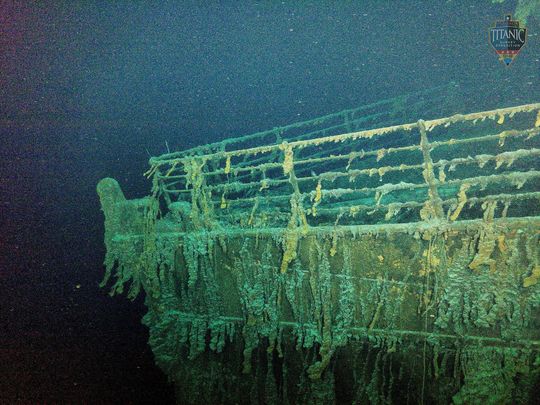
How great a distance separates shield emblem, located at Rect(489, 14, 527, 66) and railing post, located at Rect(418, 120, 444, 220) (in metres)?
7.82

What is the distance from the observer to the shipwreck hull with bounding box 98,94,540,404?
2.72m

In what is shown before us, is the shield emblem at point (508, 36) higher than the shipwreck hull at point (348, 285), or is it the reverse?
the shield emblem at point (508, 36)

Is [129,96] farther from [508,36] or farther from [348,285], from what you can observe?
[348,285]

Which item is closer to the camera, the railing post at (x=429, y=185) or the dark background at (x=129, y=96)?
the railing post at (x=429, y=185)

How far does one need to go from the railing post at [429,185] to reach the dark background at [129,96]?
784 cm

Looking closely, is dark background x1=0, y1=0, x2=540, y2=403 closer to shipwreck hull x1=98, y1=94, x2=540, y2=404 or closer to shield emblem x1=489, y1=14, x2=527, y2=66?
shield emblem x1=489, y1=14, x2=527, y2=66

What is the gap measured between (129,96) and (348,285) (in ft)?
86.6

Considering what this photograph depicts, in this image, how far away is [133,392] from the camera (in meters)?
13.4

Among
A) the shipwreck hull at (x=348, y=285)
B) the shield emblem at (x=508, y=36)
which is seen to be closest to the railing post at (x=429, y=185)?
the shipwreck hull at (x=348, y=285)

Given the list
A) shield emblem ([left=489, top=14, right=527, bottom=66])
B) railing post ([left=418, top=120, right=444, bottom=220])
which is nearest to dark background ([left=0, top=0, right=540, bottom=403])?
shield emblem ([left=489, top=14, right=527, bottom=66])

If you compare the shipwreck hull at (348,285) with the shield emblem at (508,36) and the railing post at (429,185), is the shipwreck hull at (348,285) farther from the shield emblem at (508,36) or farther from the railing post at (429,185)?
the shield emblem at (508,36)

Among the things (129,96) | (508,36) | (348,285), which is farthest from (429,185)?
(129,96)

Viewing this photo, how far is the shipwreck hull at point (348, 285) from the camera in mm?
2719

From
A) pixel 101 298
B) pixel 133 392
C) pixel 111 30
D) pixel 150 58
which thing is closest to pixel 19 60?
pixel 111 30
